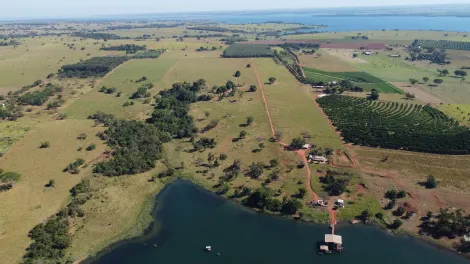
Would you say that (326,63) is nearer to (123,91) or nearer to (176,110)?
(176,110)

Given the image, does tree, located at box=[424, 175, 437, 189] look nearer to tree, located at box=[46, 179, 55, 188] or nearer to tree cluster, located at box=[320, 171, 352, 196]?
tree cluster, located at box=[320, 171, 352, 196]

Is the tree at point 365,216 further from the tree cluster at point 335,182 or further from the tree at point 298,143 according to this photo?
the tree at point 298,143

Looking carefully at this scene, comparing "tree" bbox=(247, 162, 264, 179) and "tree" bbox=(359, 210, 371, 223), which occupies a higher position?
"tree" bbox=(247, 162, 264, 179)

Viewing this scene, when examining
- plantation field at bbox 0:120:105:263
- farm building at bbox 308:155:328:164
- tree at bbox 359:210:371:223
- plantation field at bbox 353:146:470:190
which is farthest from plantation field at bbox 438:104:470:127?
plantation field at bbox 0:120:105:263

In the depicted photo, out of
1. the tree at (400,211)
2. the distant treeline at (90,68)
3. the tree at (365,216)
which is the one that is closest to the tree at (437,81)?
the tree at (400,211)

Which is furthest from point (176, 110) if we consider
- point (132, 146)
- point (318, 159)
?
point (318, 159)

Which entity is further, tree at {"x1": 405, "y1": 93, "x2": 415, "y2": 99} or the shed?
tree at {"x1": 405, "y1": 93, "x2": 415, "y2": 99}
